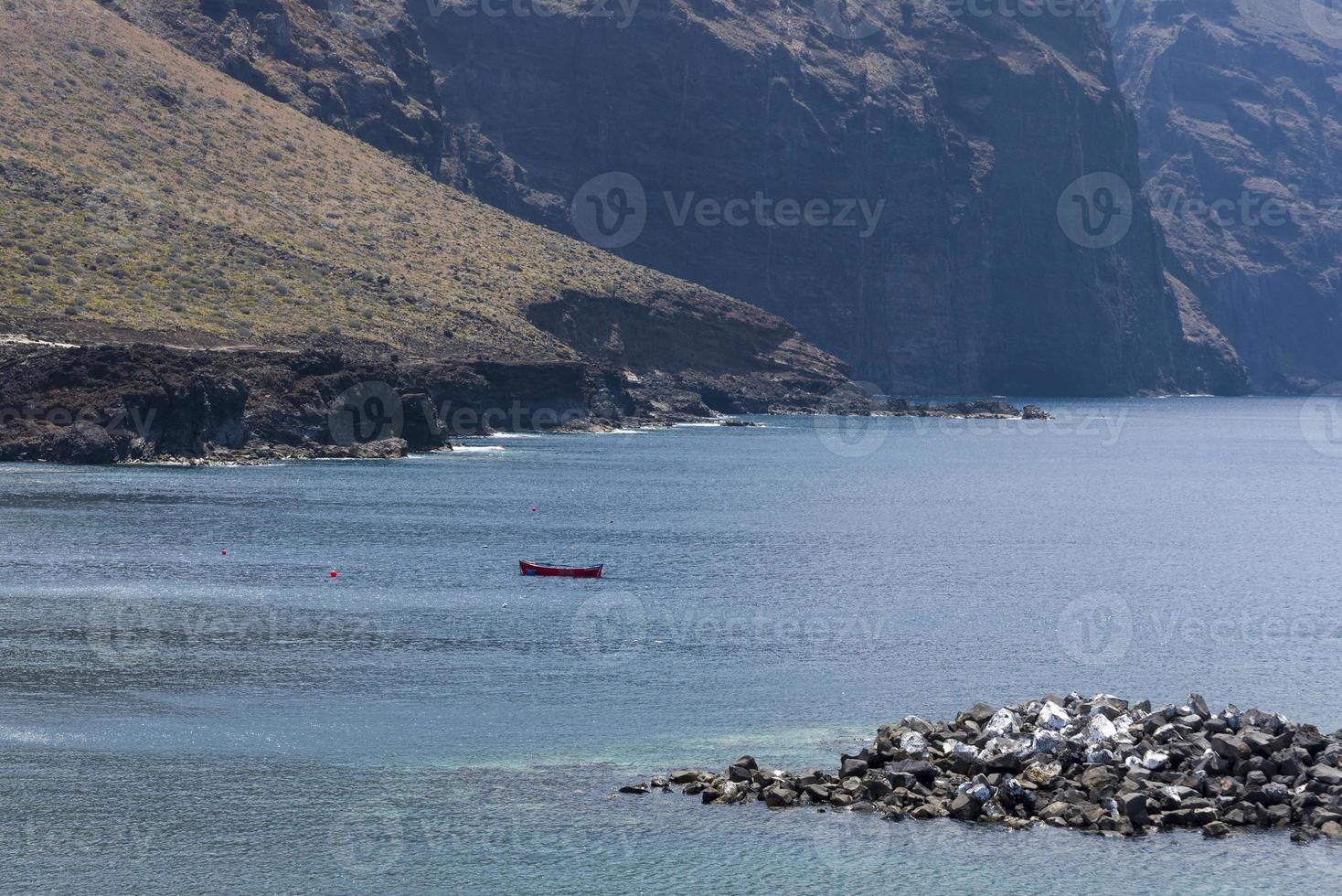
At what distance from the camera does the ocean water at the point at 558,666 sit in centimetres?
3306

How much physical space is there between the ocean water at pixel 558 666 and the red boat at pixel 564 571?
4.09ft

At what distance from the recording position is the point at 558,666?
51.6 m

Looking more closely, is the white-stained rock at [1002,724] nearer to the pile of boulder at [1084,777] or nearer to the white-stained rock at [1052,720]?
the pile of boulder at [1084,777]

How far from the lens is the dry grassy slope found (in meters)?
142

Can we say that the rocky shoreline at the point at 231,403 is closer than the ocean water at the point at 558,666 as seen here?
No

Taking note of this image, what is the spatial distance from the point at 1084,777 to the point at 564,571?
121 ft

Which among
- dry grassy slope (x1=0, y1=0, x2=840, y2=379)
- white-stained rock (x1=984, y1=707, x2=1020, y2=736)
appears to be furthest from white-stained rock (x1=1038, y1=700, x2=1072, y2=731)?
dry grassy slope (x1=0, y1=0, x2=840, y2=379)

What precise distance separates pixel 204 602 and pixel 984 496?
73.7 meters

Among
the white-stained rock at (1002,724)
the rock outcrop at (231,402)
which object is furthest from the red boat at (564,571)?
the rock outcrop at (231,402)

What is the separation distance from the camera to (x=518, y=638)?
5644 cm

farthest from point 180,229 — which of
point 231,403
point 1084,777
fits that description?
point 1084,777

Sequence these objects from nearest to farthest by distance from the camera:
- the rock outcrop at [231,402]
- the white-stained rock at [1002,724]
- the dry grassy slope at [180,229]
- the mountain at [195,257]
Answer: the white-stained rock at [1002,724], the rock outcrop at [231,402], the mountain at [195,257], the dry grassy slope at [180,229]

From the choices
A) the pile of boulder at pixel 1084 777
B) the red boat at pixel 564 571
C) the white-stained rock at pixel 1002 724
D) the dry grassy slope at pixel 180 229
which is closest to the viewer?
the pile of boulder at pixel 1084 777

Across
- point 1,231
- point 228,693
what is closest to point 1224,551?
point 228,693
